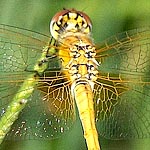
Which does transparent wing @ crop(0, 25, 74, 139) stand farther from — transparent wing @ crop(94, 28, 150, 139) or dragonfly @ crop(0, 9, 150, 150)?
transparent wing @ crop(94, 28, 150, 139)

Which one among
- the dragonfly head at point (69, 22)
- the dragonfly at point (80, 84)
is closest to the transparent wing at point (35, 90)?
the dragonfly at point (80, 84)

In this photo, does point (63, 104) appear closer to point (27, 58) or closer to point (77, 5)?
point (27, 58)

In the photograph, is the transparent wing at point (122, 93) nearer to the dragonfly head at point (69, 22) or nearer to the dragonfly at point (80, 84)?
the dragonfly at point (80, 84)

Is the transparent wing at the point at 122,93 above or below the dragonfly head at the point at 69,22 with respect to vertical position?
below

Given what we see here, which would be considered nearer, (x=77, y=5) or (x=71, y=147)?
(x=71, y=147)

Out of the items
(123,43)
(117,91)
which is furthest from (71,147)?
(123,43)

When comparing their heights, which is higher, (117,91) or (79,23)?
(79,23)

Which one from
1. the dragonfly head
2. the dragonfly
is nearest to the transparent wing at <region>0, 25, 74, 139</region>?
the dragonfly

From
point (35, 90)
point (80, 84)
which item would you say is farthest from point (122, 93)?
point (35, 90)
